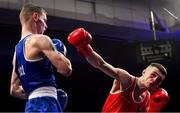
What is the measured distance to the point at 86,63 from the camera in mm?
6188

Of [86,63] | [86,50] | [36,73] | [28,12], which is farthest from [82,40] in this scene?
[86,63]

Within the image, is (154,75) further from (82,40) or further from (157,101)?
(82,40)

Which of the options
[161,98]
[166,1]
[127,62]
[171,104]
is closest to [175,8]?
[166,1]

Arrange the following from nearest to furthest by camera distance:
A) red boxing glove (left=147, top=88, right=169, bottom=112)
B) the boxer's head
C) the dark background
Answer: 1. the boxer's head
2. red boxing glove (left=147, top=88, right=169, bottom=112)
3. the dark background

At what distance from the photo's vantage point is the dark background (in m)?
Result: 5.27

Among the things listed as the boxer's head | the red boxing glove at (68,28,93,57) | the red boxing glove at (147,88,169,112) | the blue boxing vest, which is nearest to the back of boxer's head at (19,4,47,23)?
the blue boxing vest

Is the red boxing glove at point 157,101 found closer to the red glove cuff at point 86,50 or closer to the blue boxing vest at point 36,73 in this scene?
the red glove cuff at point 86,50

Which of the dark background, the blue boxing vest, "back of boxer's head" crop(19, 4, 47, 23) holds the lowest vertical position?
the dark background

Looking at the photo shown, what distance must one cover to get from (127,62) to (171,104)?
1.60m

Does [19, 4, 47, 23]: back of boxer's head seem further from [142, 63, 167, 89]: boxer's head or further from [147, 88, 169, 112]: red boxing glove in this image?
[147, 88, 169, 112]: red boxing glove

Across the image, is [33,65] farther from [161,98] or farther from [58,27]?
[58,27]

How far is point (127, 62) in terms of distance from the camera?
20.6ft

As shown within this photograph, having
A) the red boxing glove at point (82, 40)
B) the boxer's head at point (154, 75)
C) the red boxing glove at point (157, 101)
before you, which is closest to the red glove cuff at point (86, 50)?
the red boxing glove at point (82, 40)

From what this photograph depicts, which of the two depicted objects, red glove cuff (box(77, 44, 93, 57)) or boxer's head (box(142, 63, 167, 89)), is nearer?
red glove cuff (box(77, 44, 93, 57))
